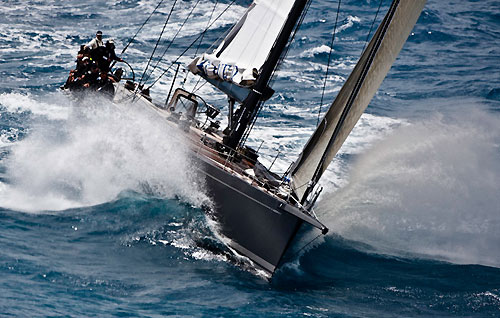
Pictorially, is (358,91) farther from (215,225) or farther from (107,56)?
(107,56)

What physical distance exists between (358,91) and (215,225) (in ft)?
12.2

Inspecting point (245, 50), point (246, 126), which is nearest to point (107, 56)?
point (245, 50)

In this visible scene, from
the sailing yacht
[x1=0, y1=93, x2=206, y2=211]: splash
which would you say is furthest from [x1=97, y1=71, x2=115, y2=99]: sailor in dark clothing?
the sailing yacht

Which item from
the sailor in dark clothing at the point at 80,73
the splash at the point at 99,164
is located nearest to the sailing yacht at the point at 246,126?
the splash at the point at 99,164

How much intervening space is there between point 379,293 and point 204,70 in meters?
5.98

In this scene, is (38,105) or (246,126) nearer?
(246,126)

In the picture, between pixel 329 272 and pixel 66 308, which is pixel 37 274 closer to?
pixel 66 308

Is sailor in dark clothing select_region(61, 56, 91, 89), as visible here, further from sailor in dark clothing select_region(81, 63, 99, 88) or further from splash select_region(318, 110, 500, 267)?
splash select_region(318, 110, 500, 267)

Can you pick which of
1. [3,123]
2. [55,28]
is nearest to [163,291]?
[3,123]

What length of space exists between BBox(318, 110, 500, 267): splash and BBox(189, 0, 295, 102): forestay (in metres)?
3.98

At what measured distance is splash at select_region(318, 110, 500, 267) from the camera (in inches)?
559

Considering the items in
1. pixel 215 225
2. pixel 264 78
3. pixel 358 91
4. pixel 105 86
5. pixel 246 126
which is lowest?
pixel 215 225

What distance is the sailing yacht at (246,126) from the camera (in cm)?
1174

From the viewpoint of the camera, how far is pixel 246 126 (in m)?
14.2
